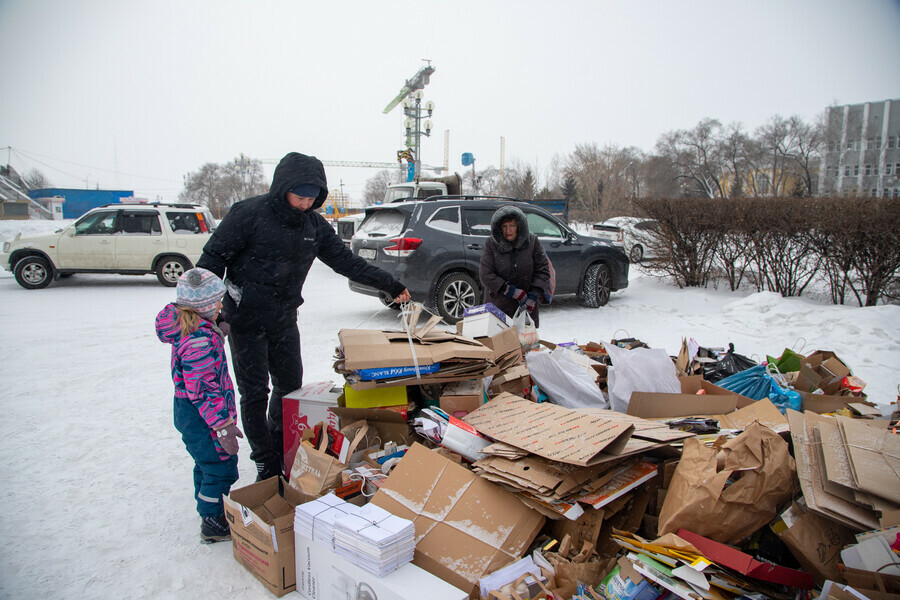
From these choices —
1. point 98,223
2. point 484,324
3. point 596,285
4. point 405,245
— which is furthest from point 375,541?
point 98,223

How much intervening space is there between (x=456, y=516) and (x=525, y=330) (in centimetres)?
244

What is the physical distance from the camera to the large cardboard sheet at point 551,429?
7.63 ft

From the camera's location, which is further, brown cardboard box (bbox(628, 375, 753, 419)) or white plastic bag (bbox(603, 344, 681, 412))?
white plastic bag (bbox(603, 344, 681, 412))

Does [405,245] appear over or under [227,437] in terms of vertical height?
over

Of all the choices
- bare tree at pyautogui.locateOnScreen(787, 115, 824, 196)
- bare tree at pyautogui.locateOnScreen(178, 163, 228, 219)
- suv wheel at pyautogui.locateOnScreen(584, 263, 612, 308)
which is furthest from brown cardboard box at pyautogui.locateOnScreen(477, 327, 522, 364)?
bare tree at pyautogui.locateOnScreen(178, 163, 228, 219)

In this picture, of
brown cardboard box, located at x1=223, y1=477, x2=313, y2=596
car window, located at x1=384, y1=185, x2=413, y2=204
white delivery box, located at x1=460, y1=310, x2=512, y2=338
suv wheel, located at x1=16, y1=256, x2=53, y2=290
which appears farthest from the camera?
car window, located at x1=384, y1=185, x2=413, y2=204

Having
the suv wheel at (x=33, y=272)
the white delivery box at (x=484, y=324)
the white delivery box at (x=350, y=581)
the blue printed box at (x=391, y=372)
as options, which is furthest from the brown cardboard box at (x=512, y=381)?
the suv wheel at (x=33, y=272)

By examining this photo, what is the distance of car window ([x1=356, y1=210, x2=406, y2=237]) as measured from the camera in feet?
23.7

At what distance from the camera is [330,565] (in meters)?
2.14

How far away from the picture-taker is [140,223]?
11477mm

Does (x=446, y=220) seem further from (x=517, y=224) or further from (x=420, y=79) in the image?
(x=420, y=79)

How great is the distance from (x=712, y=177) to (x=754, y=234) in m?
Answer: 46.9

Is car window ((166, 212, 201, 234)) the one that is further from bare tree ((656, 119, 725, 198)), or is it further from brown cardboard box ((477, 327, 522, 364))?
bare tree ((656, 119, 725, 198))

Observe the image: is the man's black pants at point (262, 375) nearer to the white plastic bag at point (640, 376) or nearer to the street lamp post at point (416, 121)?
the white plastic bag at point (640, 376)
